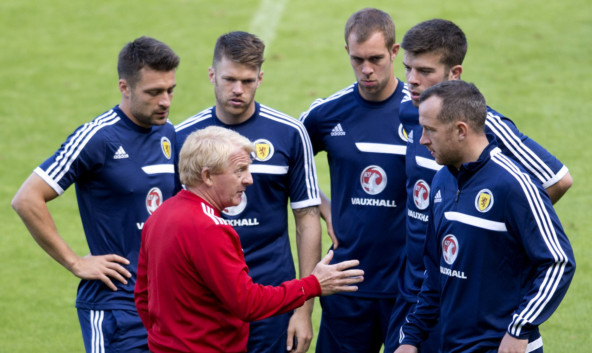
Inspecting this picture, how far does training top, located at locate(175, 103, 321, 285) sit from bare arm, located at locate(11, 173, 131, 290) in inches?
29.7

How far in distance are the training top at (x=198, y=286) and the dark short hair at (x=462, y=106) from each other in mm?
1190

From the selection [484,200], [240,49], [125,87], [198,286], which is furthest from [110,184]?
[484,200]

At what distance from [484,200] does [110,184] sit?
230 cm

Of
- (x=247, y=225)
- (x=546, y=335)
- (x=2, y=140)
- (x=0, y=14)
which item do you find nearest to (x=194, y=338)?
(x=247, y=225)

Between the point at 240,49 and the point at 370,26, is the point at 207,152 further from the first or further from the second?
the point at 370,26

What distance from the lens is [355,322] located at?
19.6 ft

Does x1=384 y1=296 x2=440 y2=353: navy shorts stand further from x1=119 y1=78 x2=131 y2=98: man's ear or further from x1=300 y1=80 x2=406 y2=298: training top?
x1=119 y1=78 x2=131 y2=98: man's ear

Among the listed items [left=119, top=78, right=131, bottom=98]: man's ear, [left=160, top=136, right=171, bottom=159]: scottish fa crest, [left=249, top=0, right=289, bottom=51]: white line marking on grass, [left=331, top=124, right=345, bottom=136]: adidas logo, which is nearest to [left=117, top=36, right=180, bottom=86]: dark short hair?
[left=119, top=78, right=131, bottom=98]: man's ear

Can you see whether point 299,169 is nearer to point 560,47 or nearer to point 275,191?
point 275,191

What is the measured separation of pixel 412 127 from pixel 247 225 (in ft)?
4.01

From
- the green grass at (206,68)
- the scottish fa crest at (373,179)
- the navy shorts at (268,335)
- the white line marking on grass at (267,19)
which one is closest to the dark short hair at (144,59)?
the scottish fa crest at (373,179)

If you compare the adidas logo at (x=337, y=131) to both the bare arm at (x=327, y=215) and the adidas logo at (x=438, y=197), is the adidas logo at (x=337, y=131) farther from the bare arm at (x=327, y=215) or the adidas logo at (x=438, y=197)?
the adidas logo at (x=438, y=197)

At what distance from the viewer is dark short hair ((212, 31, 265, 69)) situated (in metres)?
5.53

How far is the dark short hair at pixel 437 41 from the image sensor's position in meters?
5.37
